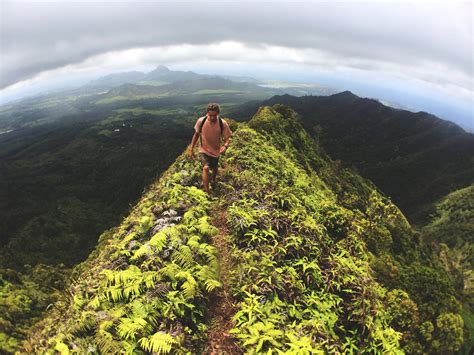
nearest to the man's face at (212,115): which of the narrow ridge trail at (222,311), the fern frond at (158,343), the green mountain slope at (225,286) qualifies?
the green mountain slope at (225,286)

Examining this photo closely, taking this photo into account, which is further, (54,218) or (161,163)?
(161,163)

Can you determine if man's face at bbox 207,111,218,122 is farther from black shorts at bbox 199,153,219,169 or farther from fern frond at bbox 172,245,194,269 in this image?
fern frond at bbox 172,245,194,269

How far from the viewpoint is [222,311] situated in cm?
607

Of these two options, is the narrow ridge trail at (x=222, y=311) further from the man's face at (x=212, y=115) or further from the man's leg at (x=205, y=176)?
the man's face at (x=212, y=115)

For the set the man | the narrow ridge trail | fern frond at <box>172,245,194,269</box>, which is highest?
the man

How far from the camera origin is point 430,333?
2367cm

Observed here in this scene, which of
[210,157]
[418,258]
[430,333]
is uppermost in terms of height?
[210,157]

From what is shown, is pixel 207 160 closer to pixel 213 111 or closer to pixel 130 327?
pixel 213 111

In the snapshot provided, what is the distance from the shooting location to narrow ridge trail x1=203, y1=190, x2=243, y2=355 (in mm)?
5359

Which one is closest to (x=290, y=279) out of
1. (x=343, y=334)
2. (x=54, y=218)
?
(x=343, y=334)

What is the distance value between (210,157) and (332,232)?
5476 mm

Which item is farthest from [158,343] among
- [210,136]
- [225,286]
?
[210,136]

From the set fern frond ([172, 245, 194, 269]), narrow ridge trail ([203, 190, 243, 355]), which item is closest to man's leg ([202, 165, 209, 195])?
narrow ridge trail ([203, 190, 243, 355])

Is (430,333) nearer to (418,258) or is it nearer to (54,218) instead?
(418,258)
